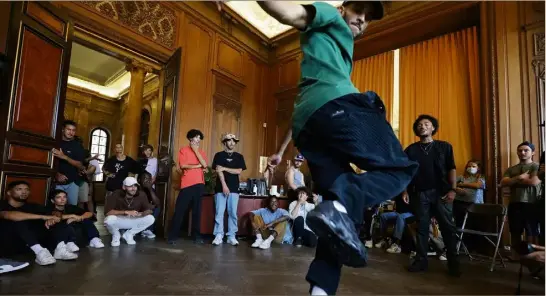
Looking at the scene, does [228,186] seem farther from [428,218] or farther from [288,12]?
[288,12]

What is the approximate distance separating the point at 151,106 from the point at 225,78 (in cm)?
440

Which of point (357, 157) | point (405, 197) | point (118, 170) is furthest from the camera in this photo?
point (118, 170)

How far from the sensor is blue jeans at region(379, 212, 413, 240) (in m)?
4.18

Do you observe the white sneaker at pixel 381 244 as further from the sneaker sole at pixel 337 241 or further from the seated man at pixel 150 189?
the sneaker sole at pixel 337 241

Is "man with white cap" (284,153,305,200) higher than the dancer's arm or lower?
lower

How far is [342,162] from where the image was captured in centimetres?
126

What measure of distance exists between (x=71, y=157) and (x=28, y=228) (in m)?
1.30

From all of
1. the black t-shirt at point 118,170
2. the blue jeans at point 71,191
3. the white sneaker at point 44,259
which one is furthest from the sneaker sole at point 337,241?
the black t-shirt at point 118,170

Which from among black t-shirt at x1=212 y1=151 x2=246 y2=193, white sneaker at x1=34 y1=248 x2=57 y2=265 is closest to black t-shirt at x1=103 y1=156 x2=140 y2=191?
black t-shirt at x1=212 y1=151 x2=246 y2=193

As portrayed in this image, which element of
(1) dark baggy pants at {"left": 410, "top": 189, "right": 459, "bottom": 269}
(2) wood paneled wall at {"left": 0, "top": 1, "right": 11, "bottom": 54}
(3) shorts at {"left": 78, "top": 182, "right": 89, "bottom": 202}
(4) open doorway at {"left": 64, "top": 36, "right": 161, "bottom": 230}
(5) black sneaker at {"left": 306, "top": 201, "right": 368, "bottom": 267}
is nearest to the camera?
(5) black sneaker at {"left": 306, "top": 201, "right": 368, "bottom": 267}

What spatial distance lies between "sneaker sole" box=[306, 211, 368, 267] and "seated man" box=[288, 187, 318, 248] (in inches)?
123

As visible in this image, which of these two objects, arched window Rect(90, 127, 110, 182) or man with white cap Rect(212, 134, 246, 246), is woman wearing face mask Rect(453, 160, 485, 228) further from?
arched window Rect(90, 127, 110, 182)

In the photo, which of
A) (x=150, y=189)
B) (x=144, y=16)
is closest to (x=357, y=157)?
(x=150, y=189)

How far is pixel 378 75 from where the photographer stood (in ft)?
21.3
